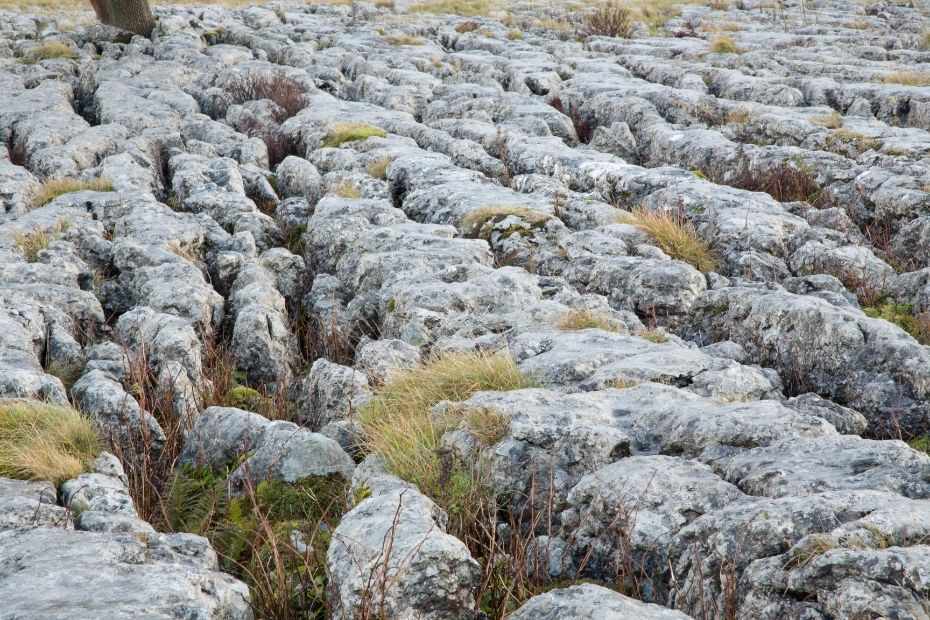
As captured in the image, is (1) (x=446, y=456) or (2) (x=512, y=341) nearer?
(1) (x=446, y=456)

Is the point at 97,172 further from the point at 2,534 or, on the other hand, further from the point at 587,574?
the point at 587,574

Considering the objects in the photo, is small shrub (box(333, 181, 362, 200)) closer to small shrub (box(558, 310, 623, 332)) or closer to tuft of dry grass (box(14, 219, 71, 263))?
tuft of dry grass (box(14, 219, 71, 263))

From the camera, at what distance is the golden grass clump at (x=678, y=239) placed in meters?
10.8

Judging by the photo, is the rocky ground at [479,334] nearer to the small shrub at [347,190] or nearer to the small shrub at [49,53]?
the small shrub at [347,190]

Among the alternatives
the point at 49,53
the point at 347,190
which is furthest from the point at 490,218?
the point at 49,53

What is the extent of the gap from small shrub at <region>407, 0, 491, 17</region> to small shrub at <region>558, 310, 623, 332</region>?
1118 inches

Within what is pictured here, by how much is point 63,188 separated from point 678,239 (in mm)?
9758

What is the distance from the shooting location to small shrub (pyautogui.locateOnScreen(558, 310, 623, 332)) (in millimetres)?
8422

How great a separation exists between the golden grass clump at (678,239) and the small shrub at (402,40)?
58.4 ft

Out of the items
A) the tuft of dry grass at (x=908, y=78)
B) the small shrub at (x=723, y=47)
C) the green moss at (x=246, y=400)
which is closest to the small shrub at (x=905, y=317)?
the green moss at (x=246, y=400)

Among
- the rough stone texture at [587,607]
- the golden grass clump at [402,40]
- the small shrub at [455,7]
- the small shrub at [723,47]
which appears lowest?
the rough stone texture at [587,607]

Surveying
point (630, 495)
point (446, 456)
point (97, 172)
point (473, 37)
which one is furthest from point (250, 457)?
point (473, 37)

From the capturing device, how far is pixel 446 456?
5.95 m

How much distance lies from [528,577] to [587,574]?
0.39 meters
